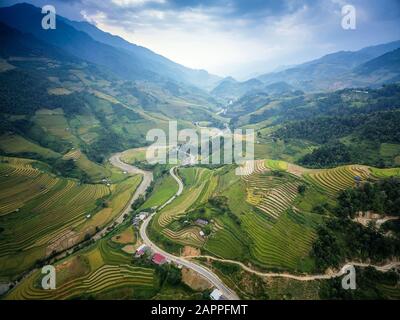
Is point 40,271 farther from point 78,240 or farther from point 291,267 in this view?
point 291,267

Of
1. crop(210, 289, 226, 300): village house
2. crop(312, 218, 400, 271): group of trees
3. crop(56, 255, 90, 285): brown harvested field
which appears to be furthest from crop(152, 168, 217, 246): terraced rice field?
crop(312, 218, 400, 271): group of trees

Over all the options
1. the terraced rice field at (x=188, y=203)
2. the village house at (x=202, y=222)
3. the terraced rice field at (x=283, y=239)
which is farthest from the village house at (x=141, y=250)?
the terraced rice field at (x=283, y=239)

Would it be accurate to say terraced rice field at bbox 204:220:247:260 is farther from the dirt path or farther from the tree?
the tree

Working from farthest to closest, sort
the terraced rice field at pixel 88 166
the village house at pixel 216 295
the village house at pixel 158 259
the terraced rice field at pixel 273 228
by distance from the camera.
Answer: the terraced rice field at pixel 88 166 < the village house at pixel 158 259 < the terraced rice field at pixel 273 228 < the village house at pixel 216 295

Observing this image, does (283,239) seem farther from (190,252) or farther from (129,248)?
(129,248)

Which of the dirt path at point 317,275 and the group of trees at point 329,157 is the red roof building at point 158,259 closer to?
the dirt path at point 317,275
